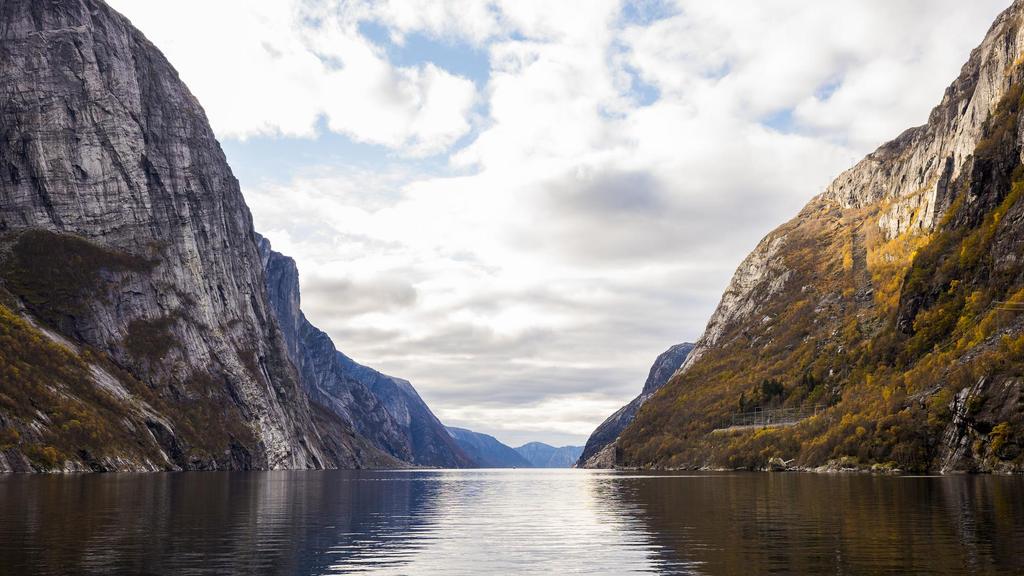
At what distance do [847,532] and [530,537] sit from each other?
56.1 feet

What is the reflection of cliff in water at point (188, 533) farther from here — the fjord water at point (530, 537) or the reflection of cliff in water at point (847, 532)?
the reflection of cliff in water at point (847, 532)

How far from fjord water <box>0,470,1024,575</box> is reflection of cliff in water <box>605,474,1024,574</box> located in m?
0.10

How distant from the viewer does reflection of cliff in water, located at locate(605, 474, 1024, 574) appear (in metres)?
34.3

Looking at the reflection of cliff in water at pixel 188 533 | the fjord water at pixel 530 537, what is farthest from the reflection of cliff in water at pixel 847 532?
the reflection of cliff in water at pixel 188 533

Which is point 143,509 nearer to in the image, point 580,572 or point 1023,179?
point 580,572

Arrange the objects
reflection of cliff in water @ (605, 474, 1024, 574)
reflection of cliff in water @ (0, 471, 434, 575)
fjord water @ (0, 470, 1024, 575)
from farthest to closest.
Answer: reflection of cliff in water @ (0, 471, 434, 575)
fjord water @ (0, 470, 1024, 575)
reflection of cliff in water @ (605, 474, 1024, 574)

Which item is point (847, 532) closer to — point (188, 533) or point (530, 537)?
point (530, 537)

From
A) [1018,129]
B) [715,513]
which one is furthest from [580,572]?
[1018,129]

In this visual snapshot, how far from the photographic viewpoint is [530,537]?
1965 inches

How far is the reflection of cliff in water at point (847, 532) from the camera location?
34.3 m

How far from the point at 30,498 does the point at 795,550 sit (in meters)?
66.4

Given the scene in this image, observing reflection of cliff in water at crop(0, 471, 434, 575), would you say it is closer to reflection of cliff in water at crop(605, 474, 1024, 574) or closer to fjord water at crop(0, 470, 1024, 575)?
fjord water at crop(0, 470, 1024, 575)

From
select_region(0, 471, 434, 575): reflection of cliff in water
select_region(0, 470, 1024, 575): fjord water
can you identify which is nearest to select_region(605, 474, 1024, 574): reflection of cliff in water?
select_region(0, 470, 1024, 575): fjord water

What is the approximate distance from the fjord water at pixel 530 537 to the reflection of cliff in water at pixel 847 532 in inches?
3.9
